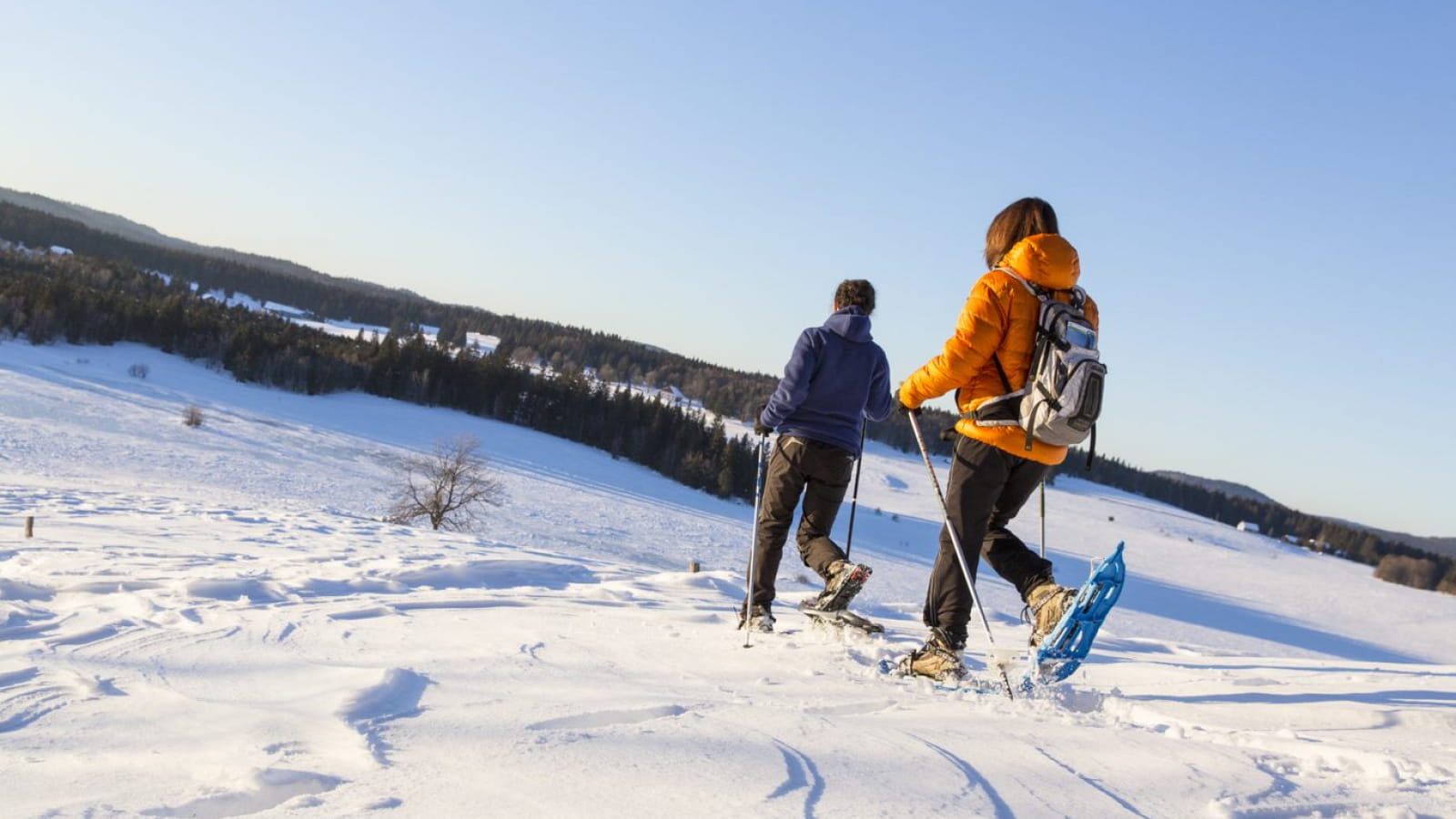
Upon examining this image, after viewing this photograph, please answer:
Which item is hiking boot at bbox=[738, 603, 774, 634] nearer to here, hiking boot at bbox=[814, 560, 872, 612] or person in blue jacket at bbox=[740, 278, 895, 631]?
person in blue jacket at bbox=[740, 278, 895, 631]

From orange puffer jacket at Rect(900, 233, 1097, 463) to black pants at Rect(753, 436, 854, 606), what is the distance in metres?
1.23

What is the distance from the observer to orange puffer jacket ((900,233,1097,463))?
145 inches

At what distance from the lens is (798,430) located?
492 centimetres

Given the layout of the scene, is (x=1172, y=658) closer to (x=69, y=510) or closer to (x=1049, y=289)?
(x=1049, y=289)

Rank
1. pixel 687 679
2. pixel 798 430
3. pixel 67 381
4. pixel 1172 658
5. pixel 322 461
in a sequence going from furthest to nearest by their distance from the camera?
pixel 67 381 < pixel 322 461 < pixel 1172 658 < pixel 798 430 < pixel 687 679

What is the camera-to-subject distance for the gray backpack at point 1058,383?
11.6ft

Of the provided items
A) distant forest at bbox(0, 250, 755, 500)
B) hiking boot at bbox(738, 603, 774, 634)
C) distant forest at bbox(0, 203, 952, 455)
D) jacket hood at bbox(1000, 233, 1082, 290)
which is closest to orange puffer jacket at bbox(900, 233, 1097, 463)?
jacket hood at bbox(1000, 233, 1082, 290)

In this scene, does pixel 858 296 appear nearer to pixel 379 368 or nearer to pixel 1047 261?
pixel 1047 261

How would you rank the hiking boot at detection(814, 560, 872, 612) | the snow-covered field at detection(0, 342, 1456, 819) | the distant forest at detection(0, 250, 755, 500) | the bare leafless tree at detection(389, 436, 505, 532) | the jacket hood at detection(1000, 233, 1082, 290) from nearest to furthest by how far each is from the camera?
the snow-covered field at detection(0, 342, 1456, 819), the jacket hood at detection(1000, 233, 1082, 290), the hiking boot at detection(814, 560, 872, 612), the bare leafless tree at detection(389, 436, 505, 532), the distant forest at detection(0, 250, 755, 500)

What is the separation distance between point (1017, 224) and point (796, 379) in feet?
4.72

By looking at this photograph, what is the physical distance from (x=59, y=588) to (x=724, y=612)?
3698 millimetres

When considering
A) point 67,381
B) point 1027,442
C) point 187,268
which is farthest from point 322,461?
point 187,268

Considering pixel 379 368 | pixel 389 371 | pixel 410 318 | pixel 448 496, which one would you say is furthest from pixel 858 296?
pixel 410 318

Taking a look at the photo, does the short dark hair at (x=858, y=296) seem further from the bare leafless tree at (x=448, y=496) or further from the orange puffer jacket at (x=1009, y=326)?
the bare leafless tree at (x=448, y=496)
